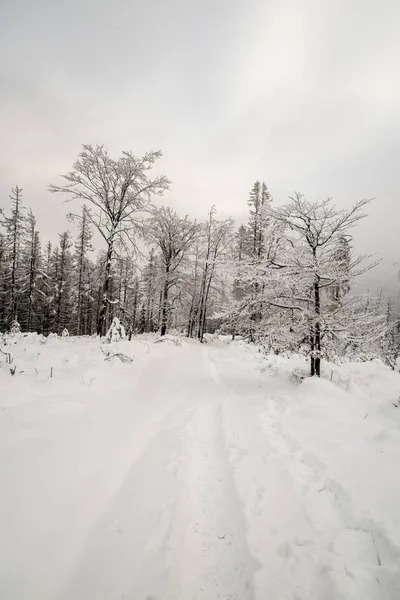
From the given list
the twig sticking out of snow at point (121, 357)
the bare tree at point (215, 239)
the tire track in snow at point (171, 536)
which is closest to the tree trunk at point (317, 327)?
the tire track in snow at point (171, 536)

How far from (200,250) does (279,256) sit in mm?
16885

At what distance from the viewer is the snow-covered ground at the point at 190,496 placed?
8.11 feet

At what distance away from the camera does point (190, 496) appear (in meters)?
3.71

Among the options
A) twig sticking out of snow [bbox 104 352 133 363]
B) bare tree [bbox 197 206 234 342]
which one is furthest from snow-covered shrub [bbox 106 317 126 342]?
bare tree [bbox 197 206 234 342]

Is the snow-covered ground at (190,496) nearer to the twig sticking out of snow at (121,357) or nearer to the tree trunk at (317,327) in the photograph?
the tree trunk at (317,327)

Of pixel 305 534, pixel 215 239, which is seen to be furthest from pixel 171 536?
pixel 215 239

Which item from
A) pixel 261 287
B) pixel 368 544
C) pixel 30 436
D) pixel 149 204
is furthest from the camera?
pixel 149 204

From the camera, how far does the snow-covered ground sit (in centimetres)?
247

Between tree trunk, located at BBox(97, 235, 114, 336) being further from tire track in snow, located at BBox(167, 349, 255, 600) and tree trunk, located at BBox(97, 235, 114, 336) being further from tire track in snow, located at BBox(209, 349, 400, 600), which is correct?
tire track in snow, located at BBox(209, 349, 400, 600)

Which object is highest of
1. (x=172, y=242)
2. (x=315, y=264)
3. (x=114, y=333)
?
(x=172, y=242)

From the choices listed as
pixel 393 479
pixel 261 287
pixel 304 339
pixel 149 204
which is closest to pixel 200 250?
pixel 149 204

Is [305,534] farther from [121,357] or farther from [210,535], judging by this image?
[121,357]

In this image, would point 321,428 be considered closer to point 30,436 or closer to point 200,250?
point 30,436

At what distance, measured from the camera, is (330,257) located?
341 inches
